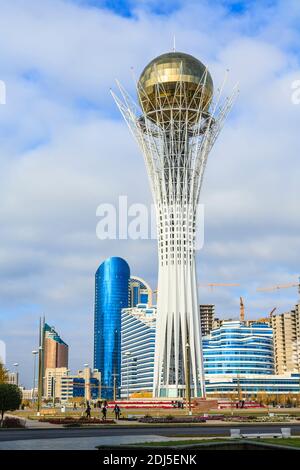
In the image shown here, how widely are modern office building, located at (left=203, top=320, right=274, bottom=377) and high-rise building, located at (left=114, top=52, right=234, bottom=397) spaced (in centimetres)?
9167

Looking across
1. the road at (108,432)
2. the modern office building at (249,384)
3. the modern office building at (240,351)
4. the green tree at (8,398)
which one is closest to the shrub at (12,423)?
the green tree at (8,398)

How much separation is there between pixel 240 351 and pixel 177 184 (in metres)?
107

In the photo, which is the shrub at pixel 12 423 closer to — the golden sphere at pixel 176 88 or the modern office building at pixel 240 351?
the golden sphere at pixel 176 88

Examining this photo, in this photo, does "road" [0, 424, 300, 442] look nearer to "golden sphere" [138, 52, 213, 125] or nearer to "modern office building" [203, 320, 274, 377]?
"golden sphere" [138, 52, 213, 125]

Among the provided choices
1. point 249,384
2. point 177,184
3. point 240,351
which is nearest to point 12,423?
point 177,184

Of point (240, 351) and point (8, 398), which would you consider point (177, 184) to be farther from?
point (240, 351)

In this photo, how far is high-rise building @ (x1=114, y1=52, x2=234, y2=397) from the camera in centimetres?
9331

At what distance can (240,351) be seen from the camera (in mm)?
188375

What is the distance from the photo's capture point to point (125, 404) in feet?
246

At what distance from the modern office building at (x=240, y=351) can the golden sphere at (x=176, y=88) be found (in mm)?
105654

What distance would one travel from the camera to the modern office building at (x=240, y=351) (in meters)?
187

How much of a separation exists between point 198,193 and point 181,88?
16.3 meters
